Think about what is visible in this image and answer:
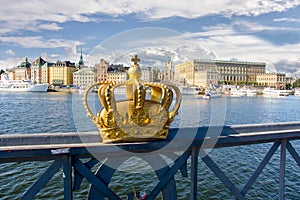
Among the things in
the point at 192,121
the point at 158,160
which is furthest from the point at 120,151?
the point at 192,121

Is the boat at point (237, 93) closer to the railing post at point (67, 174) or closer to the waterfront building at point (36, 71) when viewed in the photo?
the waterfront building at point (36, 71)

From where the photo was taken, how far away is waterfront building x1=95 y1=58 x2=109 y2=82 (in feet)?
10.6

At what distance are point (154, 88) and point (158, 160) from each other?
0.81m

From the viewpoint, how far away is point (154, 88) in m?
3.21

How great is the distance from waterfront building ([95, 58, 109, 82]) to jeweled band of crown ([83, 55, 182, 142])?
179 millimetres

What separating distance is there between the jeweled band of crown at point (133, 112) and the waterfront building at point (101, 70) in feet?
0.59

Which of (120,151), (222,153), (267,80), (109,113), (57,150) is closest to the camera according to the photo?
(57,150)

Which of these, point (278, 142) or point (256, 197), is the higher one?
point (278, 142)

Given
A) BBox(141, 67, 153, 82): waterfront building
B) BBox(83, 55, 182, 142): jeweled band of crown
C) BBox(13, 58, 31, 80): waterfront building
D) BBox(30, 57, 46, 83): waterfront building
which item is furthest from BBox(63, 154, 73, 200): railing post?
BBox(13, 58, 31, 80): waterfront building

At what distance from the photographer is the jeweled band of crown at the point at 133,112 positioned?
291cm

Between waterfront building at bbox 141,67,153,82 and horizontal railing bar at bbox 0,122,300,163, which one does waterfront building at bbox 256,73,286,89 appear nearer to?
horizontal railing bar at bbox 0,122,300,163

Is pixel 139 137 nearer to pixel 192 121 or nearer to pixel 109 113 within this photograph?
pixel 109 113

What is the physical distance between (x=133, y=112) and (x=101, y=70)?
0.68m

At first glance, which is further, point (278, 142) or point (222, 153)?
point (222, 153)
